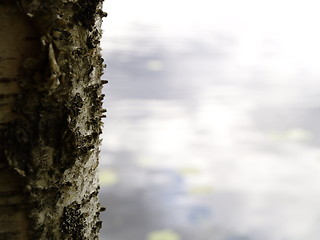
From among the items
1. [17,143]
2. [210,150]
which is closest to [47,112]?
[17,143]

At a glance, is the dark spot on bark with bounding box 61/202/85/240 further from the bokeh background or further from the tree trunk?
the bokeh background

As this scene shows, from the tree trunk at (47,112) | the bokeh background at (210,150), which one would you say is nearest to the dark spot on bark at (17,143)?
the tree trunk at (47,112)

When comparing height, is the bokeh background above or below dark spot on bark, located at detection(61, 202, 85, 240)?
above

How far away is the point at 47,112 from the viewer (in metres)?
0.50

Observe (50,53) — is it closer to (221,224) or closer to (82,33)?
(82,33)

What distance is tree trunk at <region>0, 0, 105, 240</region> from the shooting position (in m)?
0.47

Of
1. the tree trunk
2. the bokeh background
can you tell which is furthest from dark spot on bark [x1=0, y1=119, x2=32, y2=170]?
the bokeh background

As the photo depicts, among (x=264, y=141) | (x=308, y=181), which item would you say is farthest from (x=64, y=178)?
(x=264, y=141)

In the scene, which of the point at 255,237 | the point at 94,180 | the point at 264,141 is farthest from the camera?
the point at 264,141

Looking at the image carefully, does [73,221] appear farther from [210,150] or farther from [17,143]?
[210,150]

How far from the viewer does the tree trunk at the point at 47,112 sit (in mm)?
474

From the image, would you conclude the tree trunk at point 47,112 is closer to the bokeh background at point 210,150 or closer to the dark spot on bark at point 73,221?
the dark spot on bark at point 73,221

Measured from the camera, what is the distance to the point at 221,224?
231 centimetres

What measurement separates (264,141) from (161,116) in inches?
33.0
